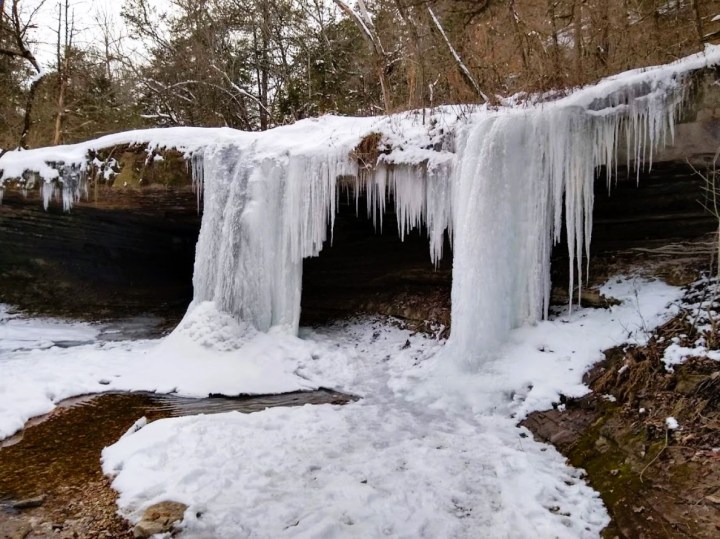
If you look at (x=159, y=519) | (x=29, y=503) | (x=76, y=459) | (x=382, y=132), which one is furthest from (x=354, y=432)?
(x=382, y=132)

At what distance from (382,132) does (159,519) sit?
550 centimetres

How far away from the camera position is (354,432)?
14.3ft

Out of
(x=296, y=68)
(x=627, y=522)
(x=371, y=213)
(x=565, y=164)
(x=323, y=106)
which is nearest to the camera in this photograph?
(x=627, y=522)

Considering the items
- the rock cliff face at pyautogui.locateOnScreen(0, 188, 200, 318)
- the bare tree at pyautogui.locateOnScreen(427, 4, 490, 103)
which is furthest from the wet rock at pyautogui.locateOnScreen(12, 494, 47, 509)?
the bare tree at pyautogui.locateOnScreen(427, 4, 490, 103)

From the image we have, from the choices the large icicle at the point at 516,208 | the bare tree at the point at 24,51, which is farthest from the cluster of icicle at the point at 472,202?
the bare tree at the point at 24,51

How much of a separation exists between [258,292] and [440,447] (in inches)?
162

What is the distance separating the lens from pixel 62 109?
12.3 metres

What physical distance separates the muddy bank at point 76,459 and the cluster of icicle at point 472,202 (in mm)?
2060

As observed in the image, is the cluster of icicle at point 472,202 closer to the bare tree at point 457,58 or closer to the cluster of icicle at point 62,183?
the bare tree at point 457,58

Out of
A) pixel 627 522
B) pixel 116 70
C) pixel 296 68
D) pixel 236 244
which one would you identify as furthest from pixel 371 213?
pixel 116 70

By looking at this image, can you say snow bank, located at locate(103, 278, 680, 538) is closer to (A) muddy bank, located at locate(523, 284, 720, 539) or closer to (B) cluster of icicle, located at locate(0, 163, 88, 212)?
(A) muddy bank, located at locate(523, 284, 720, 539)

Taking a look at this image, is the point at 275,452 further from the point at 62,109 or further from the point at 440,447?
Answer: the point at 62,109

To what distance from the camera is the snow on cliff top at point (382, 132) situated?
15.4ft

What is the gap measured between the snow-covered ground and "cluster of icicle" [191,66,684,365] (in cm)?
48
